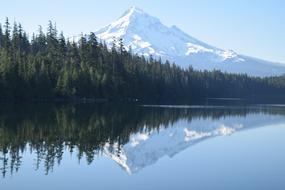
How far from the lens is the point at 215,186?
25.5 meters

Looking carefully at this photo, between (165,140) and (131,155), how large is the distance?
420 inches

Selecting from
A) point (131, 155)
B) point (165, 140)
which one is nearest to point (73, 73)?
point (165, 140)

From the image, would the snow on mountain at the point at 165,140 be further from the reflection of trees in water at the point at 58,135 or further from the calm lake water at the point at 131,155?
the reflection of trees in water at the point at 58,135

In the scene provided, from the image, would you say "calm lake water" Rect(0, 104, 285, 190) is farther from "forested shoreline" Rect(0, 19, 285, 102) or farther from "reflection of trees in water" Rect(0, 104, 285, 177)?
"forested shoreline" Rect(0, 19, 285, 102)

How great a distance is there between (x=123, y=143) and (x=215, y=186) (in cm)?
1784

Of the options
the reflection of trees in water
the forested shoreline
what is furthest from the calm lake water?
the forested shoreline

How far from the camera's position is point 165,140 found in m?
47.6

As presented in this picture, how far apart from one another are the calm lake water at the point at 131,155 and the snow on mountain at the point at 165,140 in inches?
2.8

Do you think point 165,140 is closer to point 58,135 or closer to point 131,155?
point 58,135

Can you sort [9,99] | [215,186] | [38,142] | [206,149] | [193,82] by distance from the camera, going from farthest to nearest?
[193,82]
[9,99]
[206,149]
[38,142]
[215,186]

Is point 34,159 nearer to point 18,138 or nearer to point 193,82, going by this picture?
point 18,138

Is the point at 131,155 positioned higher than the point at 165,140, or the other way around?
the point at 165,140

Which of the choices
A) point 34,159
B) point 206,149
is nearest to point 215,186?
point 34,159

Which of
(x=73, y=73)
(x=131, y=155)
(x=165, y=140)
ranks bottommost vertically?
(x=131, y=155)
